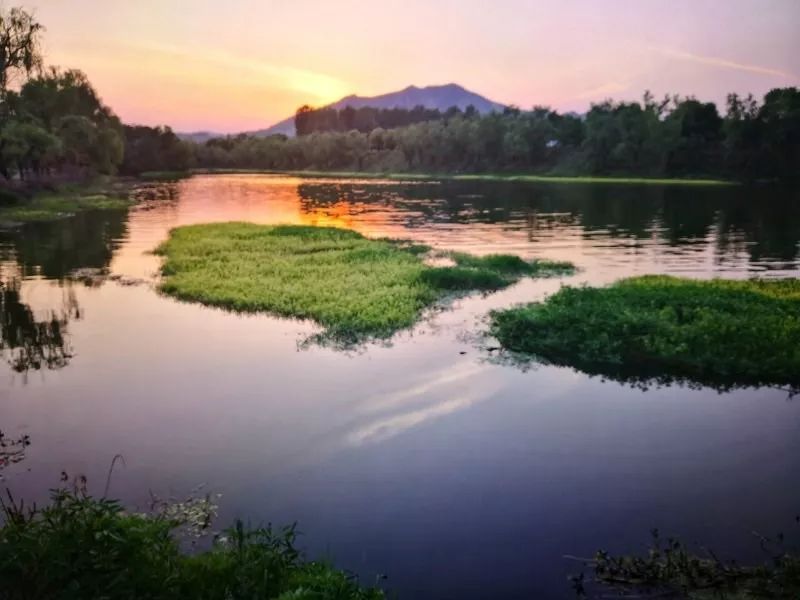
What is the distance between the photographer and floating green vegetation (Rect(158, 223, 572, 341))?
2352 cm

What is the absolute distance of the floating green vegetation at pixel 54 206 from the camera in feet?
191

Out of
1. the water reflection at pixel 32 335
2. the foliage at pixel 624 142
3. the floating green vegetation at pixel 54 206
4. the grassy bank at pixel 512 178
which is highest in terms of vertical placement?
the foliage at pixel 624 142

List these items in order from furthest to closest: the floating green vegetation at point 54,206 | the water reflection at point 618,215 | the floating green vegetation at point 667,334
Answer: the floating green vegetation at point 54,206
the water reflection at point 618,215
the floating green vegetation at point 667,334

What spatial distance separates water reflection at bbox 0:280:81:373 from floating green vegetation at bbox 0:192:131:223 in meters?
33.8

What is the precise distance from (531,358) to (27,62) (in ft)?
236

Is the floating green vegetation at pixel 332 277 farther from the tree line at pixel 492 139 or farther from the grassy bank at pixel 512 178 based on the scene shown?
the grassy bank at pixel 512 178

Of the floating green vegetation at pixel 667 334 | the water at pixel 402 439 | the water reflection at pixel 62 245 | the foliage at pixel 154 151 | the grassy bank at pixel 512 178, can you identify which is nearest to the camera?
the water at pixel 402 439

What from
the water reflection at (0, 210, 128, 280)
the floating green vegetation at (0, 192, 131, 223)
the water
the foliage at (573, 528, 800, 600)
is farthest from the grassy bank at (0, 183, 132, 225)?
the foliage at (573, 528, 800, 600)

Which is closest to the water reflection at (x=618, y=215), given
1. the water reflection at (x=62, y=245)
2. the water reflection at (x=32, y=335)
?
the water reflection at (x=62, y=245)

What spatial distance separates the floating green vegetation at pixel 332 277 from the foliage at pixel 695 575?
1244 centimetres

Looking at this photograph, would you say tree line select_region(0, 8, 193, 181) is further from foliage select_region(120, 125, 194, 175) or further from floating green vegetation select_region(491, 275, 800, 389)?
floating green vegetation select_region(491, 275, 800, 389)

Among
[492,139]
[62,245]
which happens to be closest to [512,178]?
[492,139]

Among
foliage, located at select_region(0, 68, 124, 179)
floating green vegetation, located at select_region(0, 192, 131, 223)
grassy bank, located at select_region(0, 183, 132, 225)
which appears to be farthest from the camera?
foliage, located at select_region(0, 68, 124, 179)

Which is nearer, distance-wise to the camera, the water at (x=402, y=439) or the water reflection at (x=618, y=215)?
the water at (x=402, y=439)
